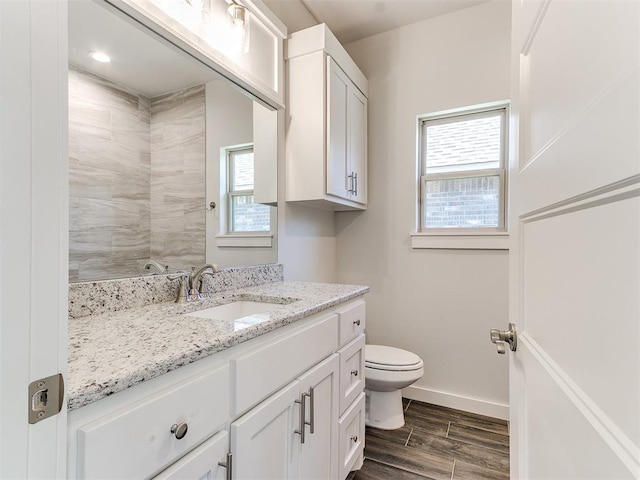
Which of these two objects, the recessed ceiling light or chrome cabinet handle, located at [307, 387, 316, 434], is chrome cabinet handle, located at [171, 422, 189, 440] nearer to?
chrome cabinet handle, located at [307, 387, 316, 434]

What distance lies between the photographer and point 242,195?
5.63 ft

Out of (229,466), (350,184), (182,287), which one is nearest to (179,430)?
(229,466)

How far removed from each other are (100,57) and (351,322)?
1.39 meters

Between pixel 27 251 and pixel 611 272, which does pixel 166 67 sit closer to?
pixel 27 251

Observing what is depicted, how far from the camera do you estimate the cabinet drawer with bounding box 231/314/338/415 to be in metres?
0.88

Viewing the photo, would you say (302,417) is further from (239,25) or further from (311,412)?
(239,25)

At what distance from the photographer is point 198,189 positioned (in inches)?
58.8

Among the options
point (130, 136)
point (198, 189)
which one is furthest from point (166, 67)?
point (198, 189)

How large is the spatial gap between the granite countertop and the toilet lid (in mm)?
861

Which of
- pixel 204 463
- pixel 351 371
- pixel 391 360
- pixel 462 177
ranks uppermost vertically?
pixel 462 177

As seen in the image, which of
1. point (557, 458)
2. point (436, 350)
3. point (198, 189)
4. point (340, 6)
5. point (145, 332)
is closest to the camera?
point (557, 458)

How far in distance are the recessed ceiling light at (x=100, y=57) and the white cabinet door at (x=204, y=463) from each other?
1.20m

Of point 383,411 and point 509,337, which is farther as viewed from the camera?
Answer: point 383,411

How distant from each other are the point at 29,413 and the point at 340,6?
2588 millimetres
